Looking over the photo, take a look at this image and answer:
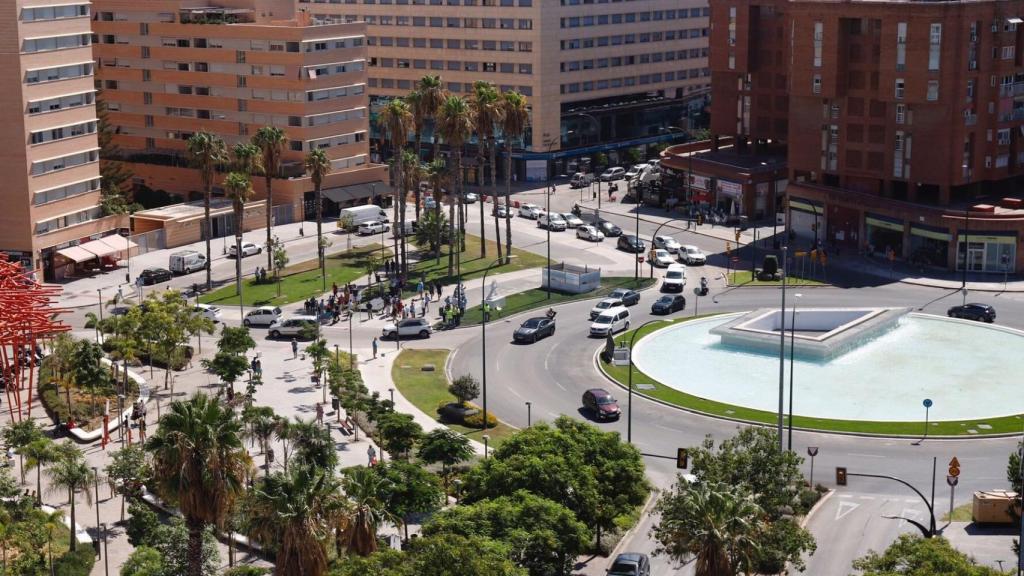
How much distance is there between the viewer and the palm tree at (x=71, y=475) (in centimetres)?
7019

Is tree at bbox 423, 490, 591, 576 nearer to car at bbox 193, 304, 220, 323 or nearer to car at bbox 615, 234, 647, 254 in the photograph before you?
car at bbox 193, 304, 220, 323

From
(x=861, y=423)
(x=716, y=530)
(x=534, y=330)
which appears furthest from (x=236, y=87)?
(x=716, y=530)

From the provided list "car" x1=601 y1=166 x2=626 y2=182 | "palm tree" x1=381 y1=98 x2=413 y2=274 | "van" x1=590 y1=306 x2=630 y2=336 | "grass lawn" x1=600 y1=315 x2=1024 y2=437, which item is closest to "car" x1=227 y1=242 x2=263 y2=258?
"palm tree" x1=381 y1=98 x2=413 y2=274

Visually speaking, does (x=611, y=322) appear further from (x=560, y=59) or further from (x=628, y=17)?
(x=628, y=17)

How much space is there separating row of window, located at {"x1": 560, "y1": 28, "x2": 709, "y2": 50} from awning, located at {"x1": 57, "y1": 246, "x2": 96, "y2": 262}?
68.3m

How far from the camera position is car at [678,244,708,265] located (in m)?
129

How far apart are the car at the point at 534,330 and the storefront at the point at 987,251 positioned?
36.8m

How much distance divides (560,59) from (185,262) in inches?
2464

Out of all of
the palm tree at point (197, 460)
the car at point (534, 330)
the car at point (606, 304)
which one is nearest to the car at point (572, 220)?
the car at point (606, 304)

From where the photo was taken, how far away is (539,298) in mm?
118062

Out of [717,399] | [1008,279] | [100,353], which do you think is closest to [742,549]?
[717,399]

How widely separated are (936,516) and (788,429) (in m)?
12.4

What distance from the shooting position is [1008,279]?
120 meters

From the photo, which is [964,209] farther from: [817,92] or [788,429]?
[788,429]
